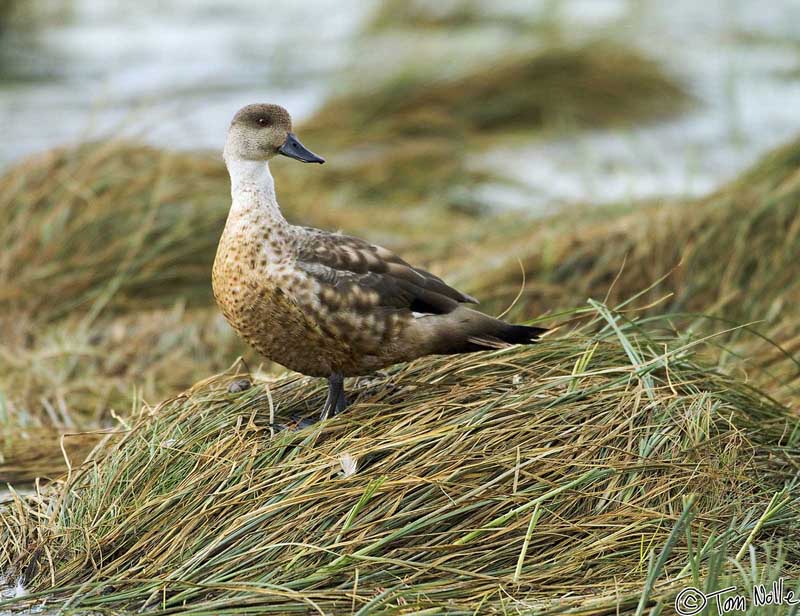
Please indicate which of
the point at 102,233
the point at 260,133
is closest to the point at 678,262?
the point at 260,133

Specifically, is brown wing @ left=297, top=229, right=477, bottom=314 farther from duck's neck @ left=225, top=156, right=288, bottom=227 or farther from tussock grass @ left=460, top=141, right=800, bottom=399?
tussock grass @ left=460, top=141, right=800, bottom=399

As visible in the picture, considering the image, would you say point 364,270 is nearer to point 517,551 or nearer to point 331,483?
point 331,483

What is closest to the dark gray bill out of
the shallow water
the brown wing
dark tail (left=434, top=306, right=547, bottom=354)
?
the brown wing

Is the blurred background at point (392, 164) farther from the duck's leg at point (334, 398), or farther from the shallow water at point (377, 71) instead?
the duck's leg at point (334, 398)

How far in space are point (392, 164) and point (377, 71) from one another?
1.27m

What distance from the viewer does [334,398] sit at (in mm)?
3533

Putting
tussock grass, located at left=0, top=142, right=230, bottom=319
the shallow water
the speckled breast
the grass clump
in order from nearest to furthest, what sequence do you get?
the speckled breast
tussock grass, located at left=0, top=142, right=230, bottom=319
the shallow water
the grass clump

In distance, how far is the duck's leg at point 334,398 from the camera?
350 centimetres

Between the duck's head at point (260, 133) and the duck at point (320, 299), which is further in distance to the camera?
the duck's head at point (260, 133)

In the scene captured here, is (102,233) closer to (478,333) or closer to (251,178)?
(251,178)

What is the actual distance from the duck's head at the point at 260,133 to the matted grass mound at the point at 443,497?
0.70m

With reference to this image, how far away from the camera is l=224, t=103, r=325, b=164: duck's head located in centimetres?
352

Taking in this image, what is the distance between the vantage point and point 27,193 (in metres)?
6.13

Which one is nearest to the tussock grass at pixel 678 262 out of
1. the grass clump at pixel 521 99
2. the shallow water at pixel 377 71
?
the shallow water at pixel 377 71
